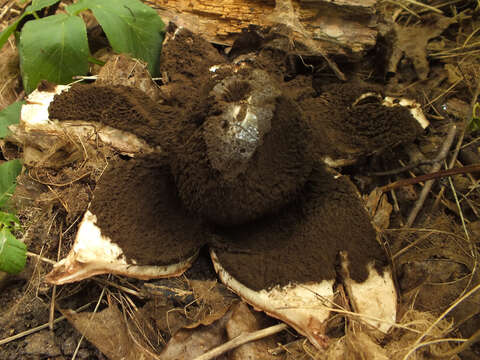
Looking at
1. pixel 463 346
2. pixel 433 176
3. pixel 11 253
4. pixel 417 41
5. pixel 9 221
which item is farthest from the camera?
pixel 417 41

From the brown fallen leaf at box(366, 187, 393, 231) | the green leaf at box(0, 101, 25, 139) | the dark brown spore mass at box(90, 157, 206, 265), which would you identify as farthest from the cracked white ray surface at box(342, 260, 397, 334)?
the green leaf at box(0, 101, 25, 139)

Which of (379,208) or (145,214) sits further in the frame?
(379,208)

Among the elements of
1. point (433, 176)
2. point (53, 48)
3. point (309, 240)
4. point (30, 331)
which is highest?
point (53, 48)

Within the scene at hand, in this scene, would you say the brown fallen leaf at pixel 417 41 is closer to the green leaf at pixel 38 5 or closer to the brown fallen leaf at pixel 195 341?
the brown fallen leaf at pixel 195 341

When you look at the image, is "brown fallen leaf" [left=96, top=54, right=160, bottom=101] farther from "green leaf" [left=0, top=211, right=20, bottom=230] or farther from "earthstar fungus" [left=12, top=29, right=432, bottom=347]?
"green leaf" [left=0, top=211, right=20, bottom=230]

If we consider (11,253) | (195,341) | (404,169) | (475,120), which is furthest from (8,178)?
(475,120)

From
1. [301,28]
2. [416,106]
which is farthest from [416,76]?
[301,28]

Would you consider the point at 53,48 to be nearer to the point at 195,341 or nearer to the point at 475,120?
the point at 195,341

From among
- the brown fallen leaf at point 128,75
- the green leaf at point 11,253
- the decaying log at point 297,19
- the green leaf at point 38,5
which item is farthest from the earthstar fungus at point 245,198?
the green leaf at point 38,5
